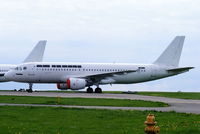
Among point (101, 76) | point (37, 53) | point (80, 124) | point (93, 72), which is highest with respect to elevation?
point (37, 53)

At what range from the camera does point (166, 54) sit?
61906mm

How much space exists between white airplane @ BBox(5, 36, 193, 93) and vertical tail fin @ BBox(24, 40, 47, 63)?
61.9 ft

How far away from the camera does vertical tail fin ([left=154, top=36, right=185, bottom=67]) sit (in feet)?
201

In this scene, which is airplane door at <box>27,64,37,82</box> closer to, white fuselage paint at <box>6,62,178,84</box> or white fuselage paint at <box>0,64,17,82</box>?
white fuselage paint at <box>6,62,178,84</box>

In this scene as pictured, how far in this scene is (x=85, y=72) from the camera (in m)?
57.8

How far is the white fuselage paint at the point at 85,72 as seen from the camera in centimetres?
5594

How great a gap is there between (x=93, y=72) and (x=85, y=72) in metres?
1.01

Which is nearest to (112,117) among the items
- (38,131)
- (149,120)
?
(38,131)

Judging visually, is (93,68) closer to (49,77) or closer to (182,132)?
(49,77)

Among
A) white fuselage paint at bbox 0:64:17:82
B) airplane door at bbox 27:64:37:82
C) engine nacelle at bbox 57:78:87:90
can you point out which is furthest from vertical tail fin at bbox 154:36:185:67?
white fuselage paint at bbox 0:64:17:82

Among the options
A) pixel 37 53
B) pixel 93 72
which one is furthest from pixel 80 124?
pixel 37 53

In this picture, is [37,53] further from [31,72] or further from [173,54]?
[173,54]

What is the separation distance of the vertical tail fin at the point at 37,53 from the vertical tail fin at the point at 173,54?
74.8ft

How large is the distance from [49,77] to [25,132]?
41.4 m
